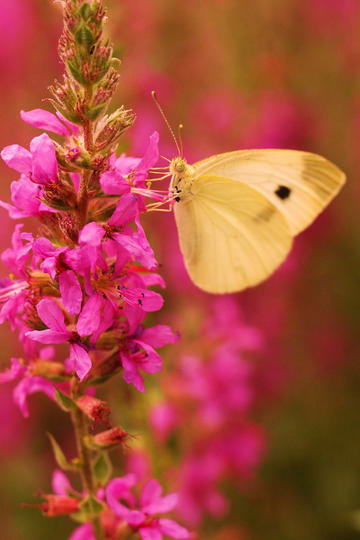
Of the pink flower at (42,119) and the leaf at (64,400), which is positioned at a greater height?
the pink flower at (42,119)

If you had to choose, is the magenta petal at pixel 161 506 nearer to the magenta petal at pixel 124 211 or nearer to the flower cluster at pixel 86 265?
the flower cluster at pixel 86 265

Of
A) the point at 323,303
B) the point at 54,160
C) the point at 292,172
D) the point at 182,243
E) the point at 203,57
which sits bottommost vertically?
the point at 323,303

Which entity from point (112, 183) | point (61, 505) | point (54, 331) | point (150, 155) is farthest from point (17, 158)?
point (61, 505)

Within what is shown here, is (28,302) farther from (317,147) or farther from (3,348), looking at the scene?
(317,147)

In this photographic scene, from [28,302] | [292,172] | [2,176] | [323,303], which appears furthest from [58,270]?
[323,303]

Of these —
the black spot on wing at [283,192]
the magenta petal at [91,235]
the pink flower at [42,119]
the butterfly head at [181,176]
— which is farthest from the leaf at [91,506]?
the black spot on wing at [283,192]

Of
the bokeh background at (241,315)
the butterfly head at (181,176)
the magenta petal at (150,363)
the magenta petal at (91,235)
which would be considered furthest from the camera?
the bokeh background at (241,315)

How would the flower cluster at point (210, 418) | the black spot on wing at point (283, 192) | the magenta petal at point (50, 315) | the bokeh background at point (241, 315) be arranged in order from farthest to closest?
1. the bokeh background at point (241, 315)
2. the flower cluster at point (210, 418)
3. the black spot on wing at point (283, 192)
4. the magenta petal at point (50, 315)
